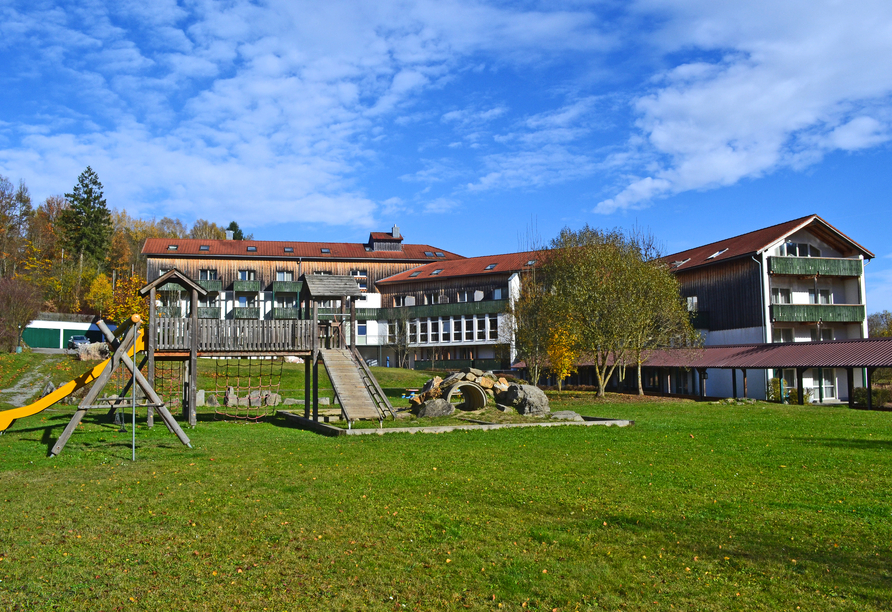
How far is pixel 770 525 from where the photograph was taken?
7.96 meters

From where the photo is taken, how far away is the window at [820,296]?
157 ft

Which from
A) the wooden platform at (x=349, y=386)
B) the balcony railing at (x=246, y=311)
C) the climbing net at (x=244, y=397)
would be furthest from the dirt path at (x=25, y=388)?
the balcony railing at (x=246, y=311)

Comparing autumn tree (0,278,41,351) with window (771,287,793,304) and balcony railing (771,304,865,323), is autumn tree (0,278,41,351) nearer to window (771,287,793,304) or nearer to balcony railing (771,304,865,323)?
balcony railing (771,304,865,323)

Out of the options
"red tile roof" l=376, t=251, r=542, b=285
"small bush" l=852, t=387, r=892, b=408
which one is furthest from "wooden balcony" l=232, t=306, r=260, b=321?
"small bush" l=852, t=387, r=892, b=408

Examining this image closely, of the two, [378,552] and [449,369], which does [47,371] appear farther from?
[378,552]

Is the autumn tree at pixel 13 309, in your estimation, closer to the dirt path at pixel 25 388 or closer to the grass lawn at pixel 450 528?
the dirt path at pixel 25 388

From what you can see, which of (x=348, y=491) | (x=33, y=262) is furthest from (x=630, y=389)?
(x=33, y=262)

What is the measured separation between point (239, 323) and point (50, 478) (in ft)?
35.6

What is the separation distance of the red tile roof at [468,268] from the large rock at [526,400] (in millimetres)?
36330

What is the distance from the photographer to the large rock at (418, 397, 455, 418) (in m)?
22.6

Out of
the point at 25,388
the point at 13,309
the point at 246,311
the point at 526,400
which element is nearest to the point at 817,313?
the point at 526,400

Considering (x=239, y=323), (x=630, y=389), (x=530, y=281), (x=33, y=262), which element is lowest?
(x=630, y=389)

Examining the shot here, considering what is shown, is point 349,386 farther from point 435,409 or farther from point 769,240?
point 769,240

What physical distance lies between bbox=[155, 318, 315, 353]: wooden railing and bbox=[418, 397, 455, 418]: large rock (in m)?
4.48
